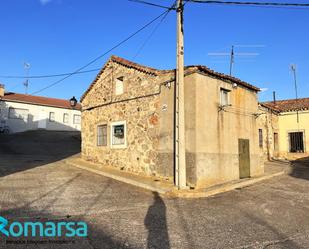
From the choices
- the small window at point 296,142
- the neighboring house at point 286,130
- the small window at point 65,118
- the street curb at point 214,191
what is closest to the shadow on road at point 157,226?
the street curb at point 214,191

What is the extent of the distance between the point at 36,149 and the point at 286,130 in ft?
63.1

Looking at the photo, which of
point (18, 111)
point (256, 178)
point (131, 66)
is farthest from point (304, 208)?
point (18, 111)

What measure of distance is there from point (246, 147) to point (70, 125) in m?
26.2

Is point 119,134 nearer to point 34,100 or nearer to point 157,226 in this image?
point 157,226

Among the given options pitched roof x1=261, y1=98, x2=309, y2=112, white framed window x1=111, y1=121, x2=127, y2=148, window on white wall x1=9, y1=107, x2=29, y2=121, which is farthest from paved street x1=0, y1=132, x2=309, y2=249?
window on white wall x1=9, y1=107, x2=29, y2=121

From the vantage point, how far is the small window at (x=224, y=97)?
1180 centimetres

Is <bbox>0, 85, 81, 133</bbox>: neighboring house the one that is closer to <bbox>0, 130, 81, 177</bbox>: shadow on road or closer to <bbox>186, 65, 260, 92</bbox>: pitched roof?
<bbox>0, 130, 81, 177</bbox>: shadow on road

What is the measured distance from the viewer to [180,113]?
9766 millimetres

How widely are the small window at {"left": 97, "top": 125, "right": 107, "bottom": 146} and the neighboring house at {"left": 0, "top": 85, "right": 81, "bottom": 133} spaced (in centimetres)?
1381

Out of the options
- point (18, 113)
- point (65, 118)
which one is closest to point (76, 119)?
point (65, 118)

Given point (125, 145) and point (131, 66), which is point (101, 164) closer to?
point (125, 145)

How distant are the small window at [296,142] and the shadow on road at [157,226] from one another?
16.6 metres

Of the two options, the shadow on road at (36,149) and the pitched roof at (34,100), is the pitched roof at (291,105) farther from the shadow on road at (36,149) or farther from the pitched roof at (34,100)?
the pitched roof at (34,100)

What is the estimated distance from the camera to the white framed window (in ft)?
42.6
